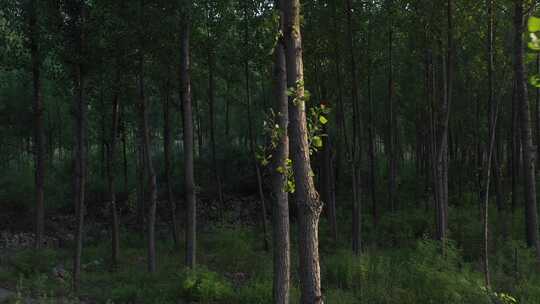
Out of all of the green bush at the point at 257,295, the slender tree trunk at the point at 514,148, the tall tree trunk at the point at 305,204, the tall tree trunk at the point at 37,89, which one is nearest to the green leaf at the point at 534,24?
the tall tree trunk at the point at 305,204

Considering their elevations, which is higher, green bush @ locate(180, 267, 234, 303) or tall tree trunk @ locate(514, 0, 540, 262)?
tall tree trunk @ locate(514, 0, 540, 262)

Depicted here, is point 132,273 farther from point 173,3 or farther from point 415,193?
point 415,193

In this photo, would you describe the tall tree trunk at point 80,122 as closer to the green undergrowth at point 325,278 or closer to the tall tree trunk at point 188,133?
the green undergrowth at point 325,278

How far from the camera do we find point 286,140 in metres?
6.40

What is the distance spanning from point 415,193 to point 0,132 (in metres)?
22.1

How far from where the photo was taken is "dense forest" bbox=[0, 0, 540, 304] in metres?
6.98

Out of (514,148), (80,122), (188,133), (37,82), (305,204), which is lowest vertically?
(305,204)

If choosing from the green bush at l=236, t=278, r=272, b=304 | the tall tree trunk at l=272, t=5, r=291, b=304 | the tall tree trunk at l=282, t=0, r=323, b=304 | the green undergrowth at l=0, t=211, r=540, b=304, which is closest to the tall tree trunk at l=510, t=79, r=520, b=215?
the green undergrowth at l=0, t=211, r=540, b=304

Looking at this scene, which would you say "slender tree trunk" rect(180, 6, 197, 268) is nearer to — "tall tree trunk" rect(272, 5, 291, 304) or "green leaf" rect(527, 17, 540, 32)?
"tall tree trunk" rect(272, 5, 291, 304)

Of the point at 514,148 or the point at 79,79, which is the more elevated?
the point at 79,79

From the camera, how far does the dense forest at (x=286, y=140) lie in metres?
6.98

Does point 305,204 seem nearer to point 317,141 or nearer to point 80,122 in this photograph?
point 317,141

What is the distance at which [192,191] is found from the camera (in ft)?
38.4

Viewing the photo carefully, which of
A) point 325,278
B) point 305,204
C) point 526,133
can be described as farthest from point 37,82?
point 526,133
